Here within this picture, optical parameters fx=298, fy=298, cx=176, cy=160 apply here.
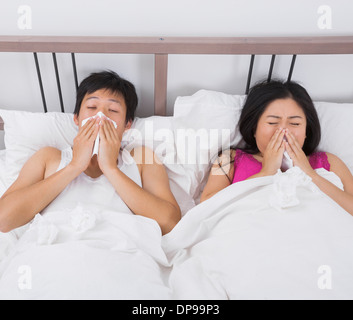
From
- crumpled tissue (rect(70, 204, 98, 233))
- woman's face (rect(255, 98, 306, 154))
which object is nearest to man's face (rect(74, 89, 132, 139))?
crumpled tissue (rect(70, 204, 98, 233))

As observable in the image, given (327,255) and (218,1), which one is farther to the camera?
(218,1)

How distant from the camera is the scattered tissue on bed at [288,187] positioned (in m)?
0.95

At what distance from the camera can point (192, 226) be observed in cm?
104

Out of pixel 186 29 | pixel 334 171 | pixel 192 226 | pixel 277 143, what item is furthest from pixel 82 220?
pixel 334 171

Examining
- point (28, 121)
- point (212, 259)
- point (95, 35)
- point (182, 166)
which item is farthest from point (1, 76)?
point (212, 259)

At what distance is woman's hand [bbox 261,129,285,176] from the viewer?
1148 millimetres

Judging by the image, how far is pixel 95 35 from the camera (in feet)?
4.18

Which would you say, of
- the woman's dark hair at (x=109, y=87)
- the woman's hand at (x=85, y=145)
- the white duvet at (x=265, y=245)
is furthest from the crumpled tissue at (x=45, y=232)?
the woman's dark hair at (x=109, y=87)

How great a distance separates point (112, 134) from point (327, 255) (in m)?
0.81

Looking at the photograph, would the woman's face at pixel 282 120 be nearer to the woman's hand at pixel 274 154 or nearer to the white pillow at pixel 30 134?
the woman's hand at pixel 274 154

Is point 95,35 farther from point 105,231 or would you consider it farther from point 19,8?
point 105,231

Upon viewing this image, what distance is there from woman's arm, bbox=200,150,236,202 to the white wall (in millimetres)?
361

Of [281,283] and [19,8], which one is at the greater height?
[19,8]

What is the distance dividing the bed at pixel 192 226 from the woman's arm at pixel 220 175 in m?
0.06
